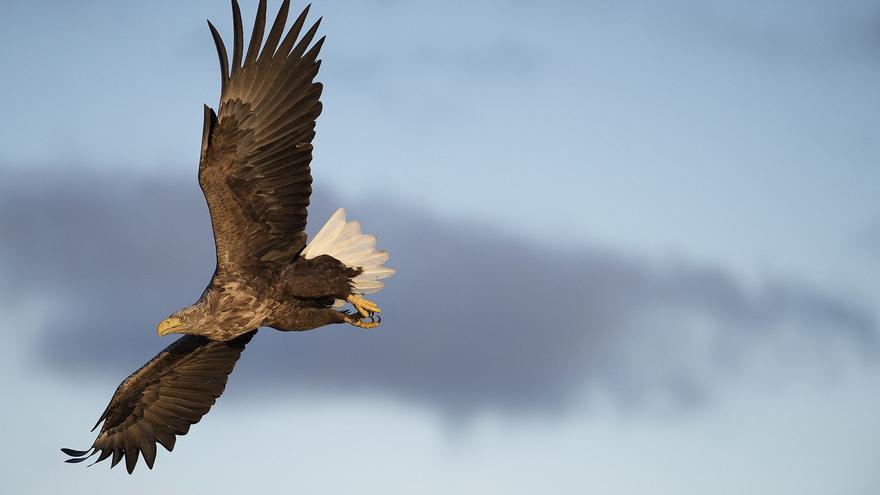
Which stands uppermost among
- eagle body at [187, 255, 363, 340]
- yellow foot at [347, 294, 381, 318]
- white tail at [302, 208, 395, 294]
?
white tail at [302, 208, 395, 294]

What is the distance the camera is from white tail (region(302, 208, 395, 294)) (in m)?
10.1

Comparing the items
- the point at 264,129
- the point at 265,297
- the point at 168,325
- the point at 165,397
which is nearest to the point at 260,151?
the point at 264,129

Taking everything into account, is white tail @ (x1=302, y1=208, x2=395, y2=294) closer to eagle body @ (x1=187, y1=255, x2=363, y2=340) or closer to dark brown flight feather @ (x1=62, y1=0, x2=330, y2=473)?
eagle body @ (x1=187, y1=255, x2=363, y2=340)

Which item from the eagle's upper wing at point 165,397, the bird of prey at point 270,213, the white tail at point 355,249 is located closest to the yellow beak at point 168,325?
the bird of prey at point 270,213

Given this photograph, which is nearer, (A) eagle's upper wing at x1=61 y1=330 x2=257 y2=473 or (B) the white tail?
(B) the white tail

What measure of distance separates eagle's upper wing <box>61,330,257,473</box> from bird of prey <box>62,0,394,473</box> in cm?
163

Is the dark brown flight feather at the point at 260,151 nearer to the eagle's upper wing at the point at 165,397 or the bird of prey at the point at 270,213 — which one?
the bird of prey at the point at 270,213

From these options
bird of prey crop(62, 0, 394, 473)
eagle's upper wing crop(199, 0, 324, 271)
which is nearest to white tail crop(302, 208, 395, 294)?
bird of prey crop(62, 0, 394, 473)

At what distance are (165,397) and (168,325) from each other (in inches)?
91.3

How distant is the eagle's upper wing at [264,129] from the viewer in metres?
9.27

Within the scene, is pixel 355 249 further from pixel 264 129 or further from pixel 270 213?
pixel 264 129

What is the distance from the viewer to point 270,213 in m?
9.45

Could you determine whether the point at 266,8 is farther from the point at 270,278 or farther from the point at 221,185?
the point at 270,278

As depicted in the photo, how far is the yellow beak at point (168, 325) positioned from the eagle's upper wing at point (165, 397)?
1.66 meters
